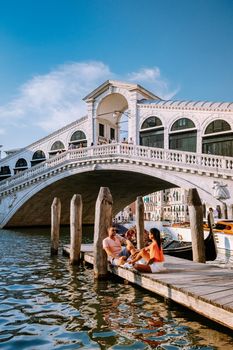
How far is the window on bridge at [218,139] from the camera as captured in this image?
17.6 metres

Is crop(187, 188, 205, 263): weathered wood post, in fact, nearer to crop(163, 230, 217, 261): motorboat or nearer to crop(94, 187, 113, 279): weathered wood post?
crop(163, 230, 217, 261): motorboat

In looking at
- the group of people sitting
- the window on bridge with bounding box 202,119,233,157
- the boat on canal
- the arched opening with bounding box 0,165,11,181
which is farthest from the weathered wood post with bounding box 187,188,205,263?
the arched opening with bounding box 0,165,11,181

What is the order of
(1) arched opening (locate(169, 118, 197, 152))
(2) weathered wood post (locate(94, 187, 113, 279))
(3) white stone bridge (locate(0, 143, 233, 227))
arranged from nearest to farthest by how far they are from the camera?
1. (2) weathered wood post (locate(94, 187, 113, 279))
2. (3) white stone bridge (locate(0, 143, 233, 227))
3. (1) arched opening (locate(169, 118, 197, 152))

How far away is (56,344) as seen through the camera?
427 cm

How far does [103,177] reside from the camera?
21.8 meters

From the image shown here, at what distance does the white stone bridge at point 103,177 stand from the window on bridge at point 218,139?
4.80 feet

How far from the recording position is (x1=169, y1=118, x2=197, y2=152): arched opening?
19031 millimetres

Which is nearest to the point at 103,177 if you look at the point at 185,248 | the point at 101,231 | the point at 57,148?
the point at 57,148

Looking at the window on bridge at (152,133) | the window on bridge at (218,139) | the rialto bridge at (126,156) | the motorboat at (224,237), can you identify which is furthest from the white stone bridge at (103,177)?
the motorboat at (224,237)

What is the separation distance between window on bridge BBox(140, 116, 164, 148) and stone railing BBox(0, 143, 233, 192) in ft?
5.49

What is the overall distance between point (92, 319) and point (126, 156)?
43.7 feet

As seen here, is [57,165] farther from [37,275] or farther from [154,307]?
[154,307]

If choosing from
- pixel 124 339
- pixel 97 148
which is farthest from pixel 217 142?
pixel 124 339

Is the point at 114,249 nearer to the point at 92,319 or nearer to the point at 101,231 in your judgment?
the point at 101,231
